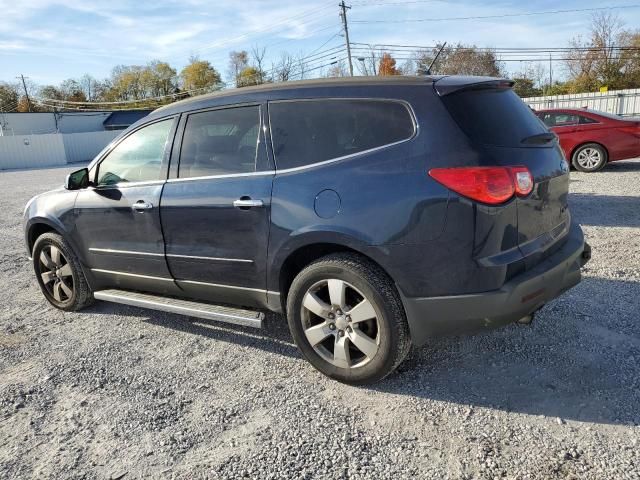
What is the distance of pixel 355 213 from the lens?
2.91 metres

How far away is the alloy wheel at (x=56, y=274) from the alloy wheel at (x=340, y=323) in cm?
258

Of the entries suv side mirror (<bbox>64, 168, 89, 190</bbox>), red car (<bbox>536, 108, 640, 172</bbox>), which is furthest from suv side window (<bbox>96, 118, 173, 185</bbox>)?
red car (<bbox>536, 108, 640, 172</bbox>)

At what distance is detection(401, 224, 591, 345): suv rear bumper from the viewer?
2.75 m

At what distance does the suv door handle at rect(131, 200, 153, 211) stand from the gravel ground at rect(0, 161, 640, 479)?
3.45 ft

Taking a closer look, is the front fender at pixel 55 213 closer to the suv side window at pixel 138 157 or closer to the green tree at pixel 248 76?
the suv side window at pixel 138 157

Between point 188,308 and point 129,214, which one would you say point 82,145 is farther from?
point 188,308

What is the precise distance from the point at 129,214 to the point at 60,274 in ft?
4.10

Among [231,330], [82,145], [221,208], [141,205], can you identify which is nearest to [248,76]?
[82,145]

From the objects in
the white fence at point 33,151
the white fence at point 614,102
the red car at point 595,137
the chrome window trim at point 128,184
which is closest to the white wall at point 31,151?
the white fence at point 33,151

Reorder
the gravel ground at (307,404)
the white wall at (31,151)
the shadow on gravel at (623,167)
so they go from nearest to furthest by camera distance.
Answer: the gravel ground at (307,404), the shadow on gravel at (623,167), the white wall at (31,151)

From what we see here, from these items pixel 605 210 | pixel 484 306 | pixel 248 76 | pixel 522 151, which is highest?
pixel 248 76

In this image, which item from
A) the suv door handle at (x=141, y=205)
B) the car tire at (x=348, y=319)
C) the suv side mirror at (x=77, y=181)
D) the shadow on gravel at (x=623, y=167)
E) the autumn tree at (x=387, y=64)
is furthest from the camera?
the autumn tree at (x=387, y=64)

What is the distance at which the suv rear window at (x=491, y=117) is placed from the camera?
287cm

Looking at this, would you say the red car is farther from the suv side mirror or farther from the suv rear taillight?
the suv side mirror
